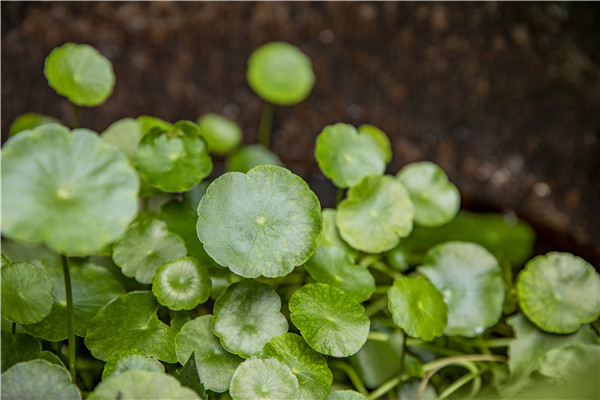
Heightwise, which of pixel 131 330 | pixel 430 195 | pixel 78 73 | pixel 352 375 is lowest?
pixel 352 375

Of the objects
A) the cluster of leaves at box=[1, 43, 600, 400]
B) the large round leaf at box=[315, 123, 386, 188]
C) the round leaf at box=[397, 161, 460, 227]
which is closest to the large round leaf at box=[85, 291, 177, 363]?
the cluster of leaves at box=[1, 43, 600, 400]

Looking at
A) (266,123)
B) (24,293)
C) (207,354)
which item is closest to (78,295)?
(24,293)

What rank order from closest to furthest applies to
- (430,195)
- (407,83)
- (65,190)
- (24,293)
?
(65,190)
(24,293)
(430,195)
(407,83)

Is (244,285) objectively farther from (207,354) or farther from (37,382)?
(37,382)

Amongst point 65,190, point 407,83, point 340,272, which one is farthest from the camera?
point 407,83

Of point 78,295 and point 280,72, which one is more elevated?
point 280,72

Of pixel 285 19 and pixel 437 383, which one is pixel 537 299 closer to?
pixel 437 383
